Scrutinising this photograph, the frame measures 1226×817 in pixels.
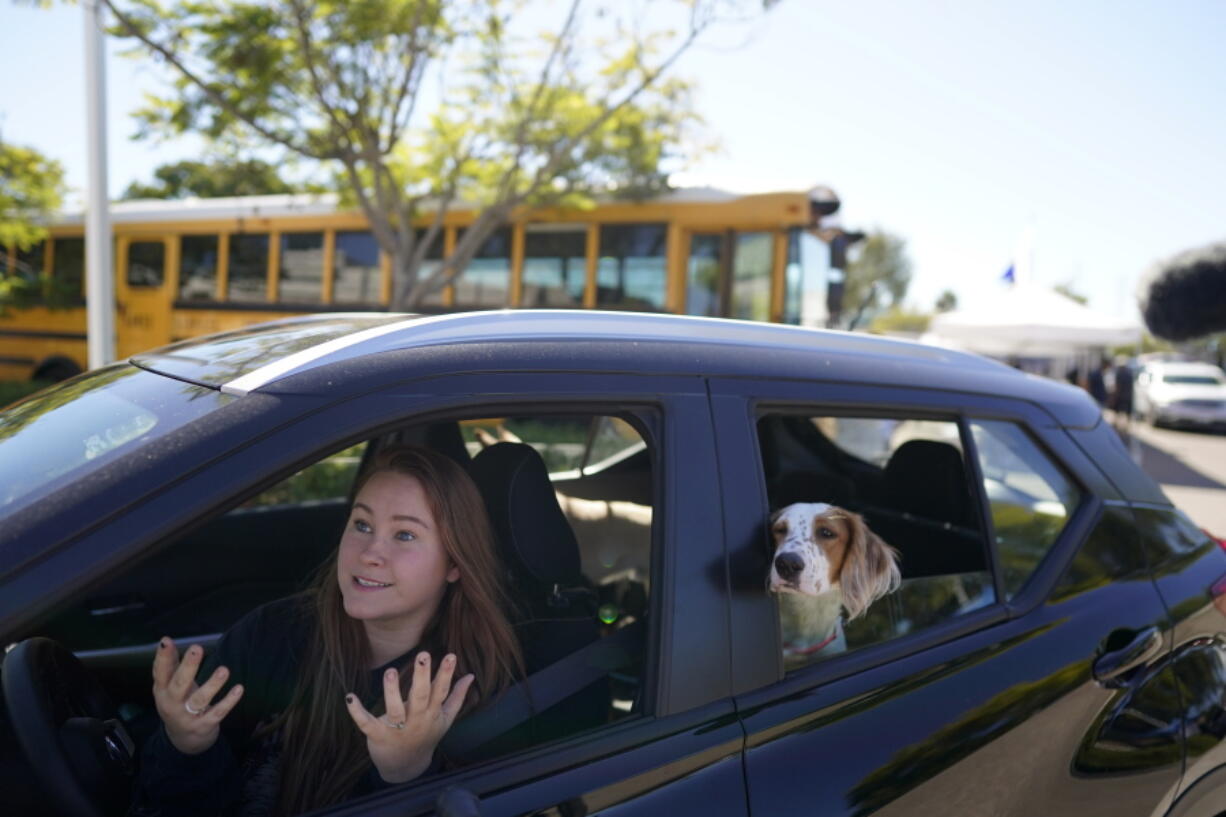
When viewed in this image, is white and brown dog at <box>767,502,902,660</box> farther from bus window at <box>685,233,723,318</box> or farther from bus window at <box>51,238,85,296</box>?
bus window at <box>51,238,85,296</box>

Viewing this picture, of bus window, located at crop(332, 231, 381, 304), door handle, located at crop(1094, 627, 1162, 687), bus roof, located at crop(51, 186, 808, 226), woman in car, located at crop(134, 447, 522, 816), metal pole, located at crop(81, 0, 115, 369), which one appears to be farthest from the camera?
bus roof, located at crop(51, 186, 808, 226)

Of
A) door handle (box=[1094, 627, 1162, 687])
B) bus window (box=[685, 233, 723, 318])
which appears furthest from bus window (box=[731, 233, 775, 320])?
door handle (box=[1094, 627, 1162, 687])

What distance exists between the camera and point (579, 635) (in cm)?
175

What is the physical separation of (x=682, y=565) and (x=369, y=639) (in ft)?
1.97

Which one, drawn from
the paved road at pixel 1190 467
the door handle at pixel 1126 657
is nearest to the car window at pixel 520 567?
the door handle at pixel 1126 657

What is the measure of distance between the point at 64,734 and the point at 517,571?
0.81m

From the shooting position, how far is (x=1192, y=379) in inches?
853

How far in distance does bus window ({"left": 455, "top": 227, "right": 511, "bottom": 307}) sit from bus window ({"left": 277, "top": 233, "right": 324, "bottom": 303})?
5.27 ft

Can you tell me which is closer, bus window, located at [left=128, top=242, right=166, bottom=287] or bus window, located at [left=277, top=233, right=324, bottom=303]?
bus window, located at [left=277, top=233, right=324, bottom=303]

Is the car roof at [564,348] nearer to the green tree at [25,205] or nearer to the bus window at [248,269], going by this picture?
the bus window at [248,269]

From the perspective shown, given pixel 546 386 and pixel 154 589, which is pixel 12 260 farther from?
pixel 546 386

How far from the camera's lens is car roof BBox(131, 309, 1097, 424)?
1.36 metres

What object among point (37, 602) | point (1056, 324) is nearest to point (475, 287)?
point (1056, 324)

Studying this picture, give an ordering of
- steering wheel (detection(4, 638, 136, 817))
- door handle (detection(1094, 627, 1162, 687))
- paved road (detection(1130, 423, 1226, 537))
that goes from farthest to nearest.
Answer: paved road (detection(1130, 423, 1226, 537)) → door handle (detection(1094, 627, 1162, 687)) → steering wheel (detection(4, 638, 136, 817))
